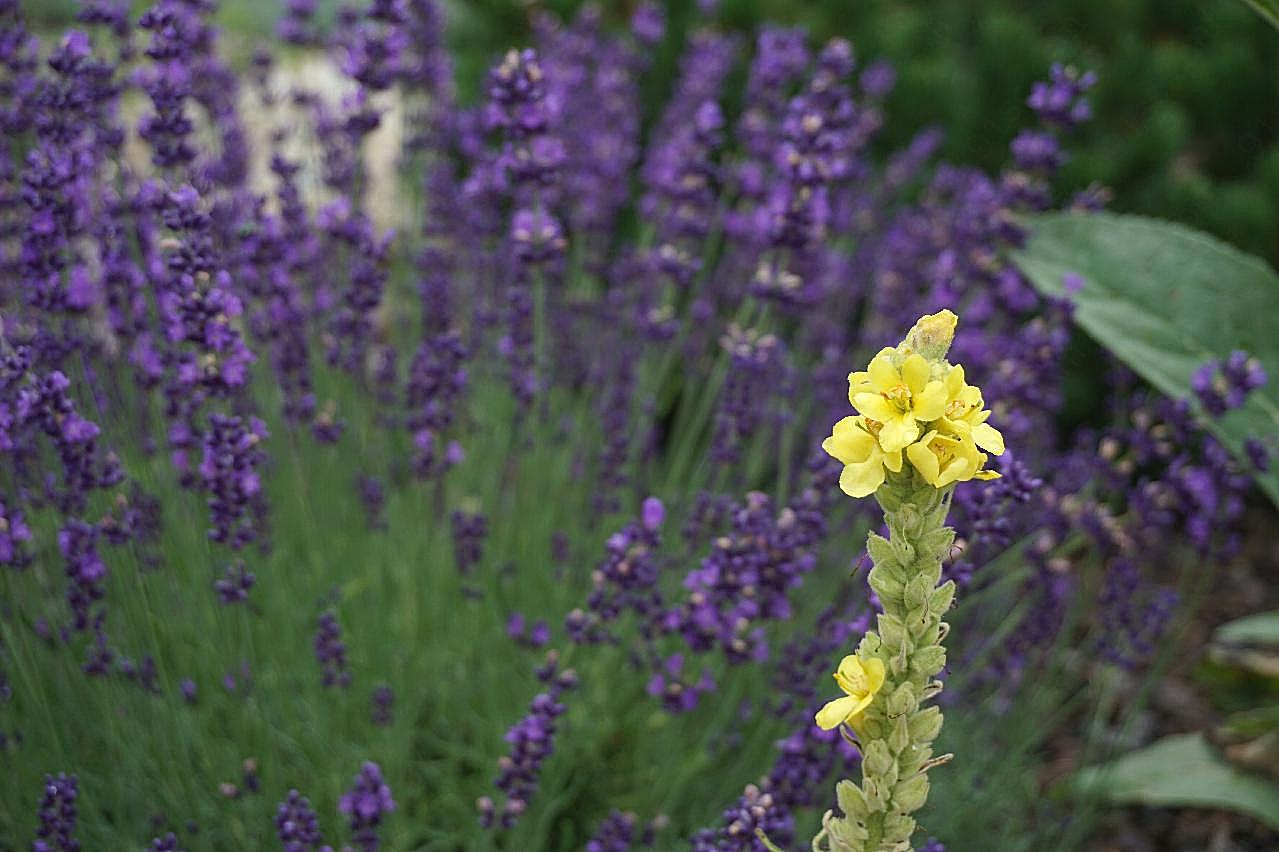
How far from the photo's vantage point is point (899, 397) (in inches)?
48.1

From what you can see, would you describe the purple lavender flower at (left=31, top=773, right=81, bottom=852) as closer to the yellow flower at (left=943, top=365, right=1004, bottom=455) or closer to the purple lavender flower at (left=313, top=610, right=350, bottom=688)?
the purple lavender flower at (left=313, top=610, right=350, bottom=688)

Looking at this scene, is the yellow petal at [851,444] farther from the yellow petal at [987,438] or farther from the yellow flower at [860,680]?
the yellow flower at [860,680]

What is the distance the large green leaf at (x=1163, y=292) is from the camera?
8.88 feet

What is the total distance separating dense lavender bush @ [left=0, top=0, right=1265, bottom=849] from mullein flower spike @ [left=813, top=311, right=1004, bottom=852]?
13.5 inches

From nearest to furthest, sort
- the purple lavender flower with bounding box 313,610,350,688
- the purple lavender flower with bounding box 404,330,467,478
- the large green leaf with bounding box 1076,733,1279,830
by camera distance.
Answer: the purple lavender flower with bounding box 313,610,350,688 → the purple lavender flower with bounding box 404,330,467,478 → the large green leaf with bounding box 1076,733,1279,830

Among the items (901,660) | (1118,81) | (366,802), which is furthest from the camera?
(1118,81)

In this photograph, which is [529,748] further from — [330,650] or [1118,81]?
[1118,81]

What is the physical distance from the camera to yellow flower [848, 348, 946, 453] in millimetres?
1174

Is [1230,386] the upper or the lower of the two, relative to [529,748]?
upper

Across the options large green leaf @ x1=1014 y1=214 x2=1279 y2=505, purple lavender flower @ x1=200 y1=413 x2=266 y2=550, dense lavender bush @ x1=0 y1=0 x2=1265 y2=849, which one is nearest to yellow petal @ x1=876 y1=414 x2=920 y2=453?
dense lavender bush @ x1=0 y1=0 x2=1265 y2=849

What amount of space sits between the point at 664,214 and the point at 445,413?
3.33ft

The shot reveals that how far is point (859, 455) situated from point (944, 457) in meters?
0.08

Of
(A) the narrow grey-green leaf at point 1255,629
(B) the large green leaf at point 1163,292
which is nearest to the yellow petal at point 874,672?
(B) the large green leaf at point 1163,292

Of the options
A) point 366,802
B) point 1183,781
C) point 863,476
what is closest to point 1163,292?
point 1183,781
